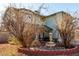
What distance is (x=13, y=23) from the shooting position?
7.22 feet

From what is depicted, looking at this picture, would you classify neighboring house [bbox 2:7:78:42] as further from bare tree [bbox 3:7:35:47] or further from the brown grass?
the brown grass

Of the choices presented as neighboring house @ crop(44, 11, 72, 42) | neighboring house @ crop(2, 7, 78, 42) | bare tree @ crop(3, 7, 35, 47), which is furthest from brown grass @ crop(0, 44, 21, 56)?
neighboring house @ crop(44, 11, 72, 42)

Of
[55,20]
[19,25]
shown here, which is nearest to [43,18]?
[55,20]

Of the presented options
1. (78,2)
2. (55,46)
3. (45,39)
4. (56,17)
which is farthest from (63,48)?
(78,2)

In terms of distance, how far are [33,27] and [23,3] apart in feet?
1.07

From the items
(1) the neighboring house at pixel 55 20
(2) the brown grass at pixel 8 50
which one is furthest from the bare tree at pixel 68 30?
(2) the brown grass at pixel 8 50

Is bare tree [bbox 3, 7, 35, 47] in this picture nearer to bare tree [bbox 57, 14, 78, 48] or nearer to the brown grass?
the brown grass

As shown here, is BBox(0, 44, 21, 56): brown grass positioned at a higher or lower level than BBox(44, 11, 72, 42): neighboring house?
lower

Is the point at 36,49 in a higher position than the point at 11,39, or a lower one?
lower

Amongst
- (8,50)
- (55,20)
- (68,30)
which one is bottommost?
(8,50)

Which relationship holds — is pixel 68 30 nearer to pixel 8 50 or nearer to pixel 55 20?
pixel 55 20

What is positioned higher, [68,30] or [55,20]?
[55,20]

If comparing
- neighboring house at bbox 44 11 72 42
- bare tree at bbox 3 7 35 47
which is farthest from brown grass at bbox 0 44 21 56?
neighboring house at bbox 44 11 72 42

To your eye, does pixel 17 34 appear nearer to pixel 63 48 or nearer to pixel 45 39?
pixel 45 39
